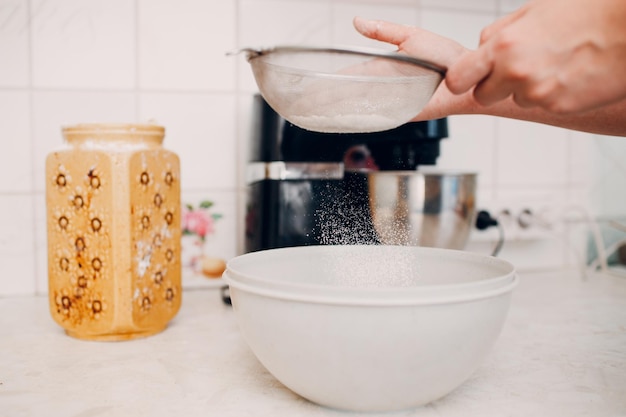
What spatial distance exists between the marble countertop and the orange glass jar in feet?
0.13

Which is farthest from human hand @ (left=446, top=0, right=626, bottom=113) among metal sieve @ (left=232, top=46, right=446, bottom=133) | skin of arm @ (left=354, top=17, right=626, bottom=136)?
skin of arm @ (left=354, top=17, right=626, bottom=136)

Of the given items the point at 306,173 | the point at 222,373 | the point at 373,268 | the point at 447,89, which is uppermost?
the point at 447,89

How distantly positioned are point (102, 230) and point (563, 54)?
54cm

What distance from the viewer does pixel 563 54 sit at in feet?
1.43

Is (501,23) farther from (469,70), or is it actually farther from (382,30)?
(382,30)

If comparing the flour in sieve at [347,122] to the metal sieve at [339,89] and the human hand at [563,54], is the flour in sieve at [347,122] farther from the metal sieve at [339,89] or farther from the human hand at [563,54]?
the human hand at [563,54]

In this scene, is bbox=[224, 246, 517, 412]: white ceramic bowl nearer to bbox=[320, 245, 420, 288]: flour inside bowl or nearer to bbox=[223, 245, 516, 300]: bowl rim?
bbox=[223, 245, 516, 300]: bowl rim

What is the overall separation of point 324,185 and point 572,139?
686 millimetres

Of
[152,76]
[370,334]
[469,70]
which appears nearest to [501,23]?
[469,70]

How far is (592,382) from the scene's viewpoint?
0.59m

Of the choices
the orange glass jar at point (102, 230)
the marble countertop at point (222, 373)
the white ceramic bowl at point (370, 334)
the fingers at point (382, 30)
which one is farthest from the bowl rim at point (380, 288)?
the fingers at point (382, 30)

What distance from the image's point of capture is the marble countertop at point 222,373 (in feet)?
1.72

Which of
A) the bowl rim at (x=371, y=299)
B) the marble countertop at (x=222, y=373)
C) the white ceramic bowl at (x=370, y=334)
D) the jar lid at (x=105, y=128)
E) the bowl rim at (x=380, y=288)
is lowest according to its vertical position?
the marble countertop at (x=222, y=373)

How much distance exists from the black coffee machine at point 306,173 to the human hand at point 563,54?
0.39m
